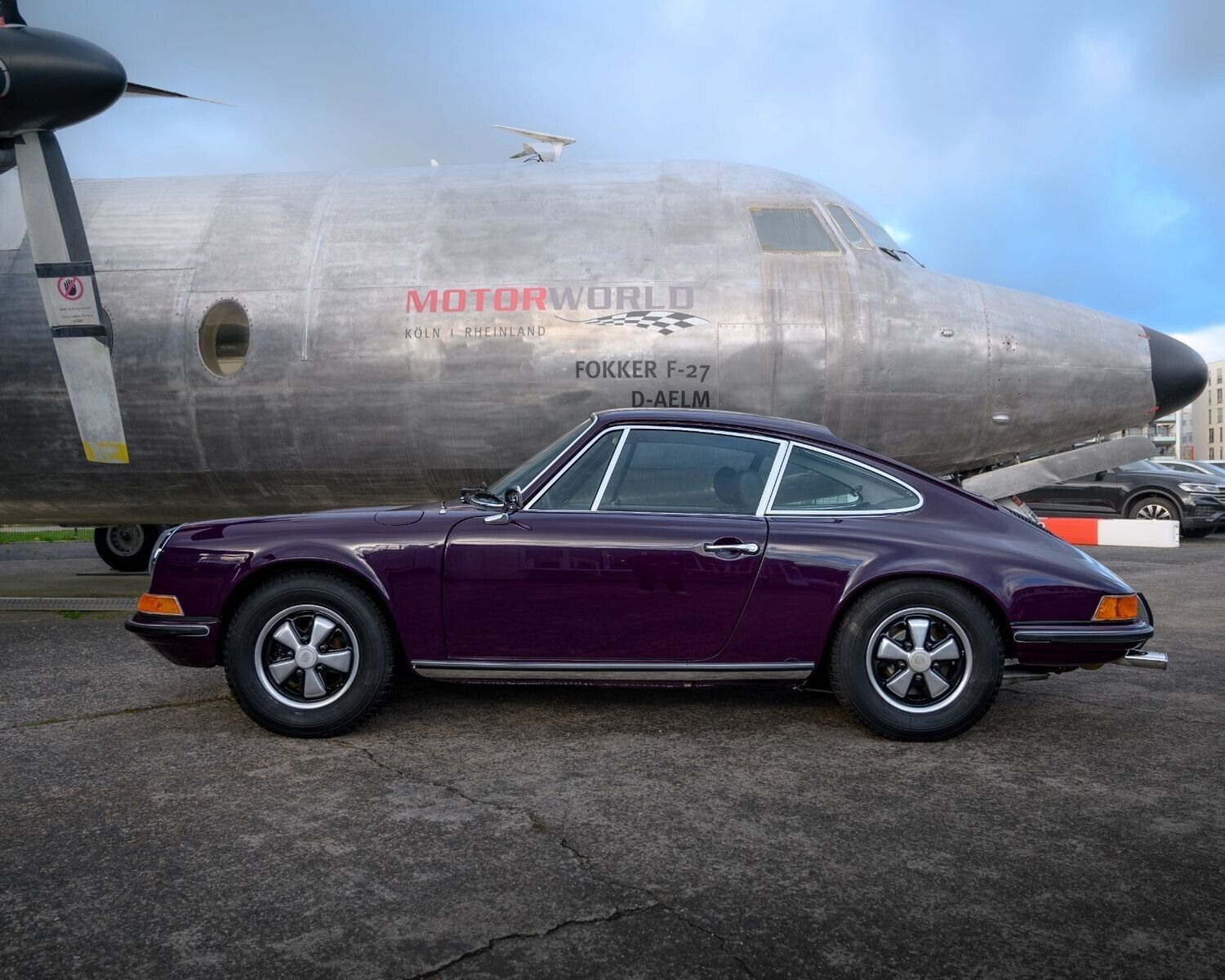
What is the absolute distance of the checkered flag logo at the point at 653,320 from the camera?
6957 millimetres

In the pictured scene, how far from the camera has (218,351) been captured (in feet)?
24.6

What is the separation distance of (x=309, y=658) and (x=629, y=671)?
128cm

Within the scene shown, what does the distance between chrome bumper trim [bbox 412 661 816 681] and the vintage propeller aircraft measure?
3.51 m

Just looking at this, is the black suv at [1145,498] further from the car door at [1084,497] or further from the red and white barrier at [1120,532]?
the red and white barrier at [1120,532]

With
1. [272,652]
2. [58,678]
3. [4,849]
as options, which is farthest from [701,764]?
[58,678]

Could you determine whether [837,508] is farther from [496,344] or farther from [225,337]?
[225,337]

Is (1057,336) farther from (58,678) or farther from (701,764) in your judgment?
(58,678)

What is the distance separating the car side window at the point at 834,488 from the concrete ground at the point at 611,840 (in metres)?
0.94

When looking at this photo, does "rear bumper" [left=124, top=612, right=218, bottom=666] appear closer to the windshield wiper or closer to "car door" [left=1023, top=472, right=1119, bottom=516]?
the windshield wiper

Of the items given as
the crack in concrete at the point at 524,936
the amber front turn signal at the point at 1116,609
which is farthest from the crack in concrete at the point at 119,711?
the amber front turn signal at the point at 1116,609

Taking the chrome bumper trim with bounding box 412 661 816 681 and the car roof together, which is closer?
the chrome bumper trim with bounding box 412 661 816 681

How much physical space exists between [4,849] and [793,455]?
308 centimetres

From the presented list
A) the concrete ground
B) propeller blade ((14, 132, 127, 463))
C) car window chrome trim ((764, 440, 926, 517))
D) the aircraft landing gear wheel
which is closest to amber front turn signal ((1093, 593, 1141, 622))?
the concrete ground

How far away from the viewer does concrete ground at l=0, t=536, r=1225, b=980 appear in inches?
85.8
